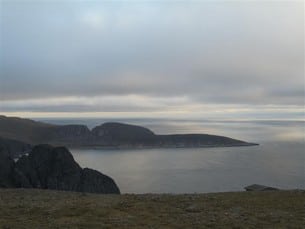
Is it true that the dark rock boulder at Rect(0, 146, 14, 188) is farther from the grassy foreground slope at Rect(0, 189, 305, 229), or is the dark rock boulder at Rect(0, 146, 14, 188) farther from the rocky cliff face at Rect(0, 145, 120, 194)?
the grassy foreground slope at Rect(0, 189, 305, 229)

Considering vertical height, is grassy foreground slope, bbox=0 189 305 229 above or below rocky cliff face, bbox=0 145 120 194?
above

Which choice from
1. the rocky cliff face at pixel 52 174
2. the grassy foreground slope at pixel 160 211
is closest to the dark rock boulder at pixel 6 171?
the rocky cliff face at pixel 52 174

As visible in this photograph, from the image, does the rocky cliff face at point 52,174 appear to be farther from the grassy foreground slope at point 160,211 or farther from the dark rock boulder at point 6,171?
the grassy foreground slope at point 160,211

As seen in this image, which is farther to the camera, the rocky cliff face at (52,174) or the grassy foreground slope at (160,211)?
the rocky cliff face at (52,174)

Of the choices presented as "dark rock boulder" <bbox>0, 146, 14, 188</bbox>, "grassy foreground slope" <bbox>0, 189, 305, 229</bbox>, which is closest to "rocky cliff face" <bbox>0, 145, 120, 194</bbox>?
"dark rock boulder" <bbox>0, 146, 14, 188</bbox>

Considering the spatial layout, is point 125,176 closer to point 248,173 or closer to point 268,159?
point 248,173

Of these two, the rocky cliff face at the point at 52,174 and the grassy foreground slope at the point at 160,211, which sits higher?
the grassy foreground slope at the point at 160,211
